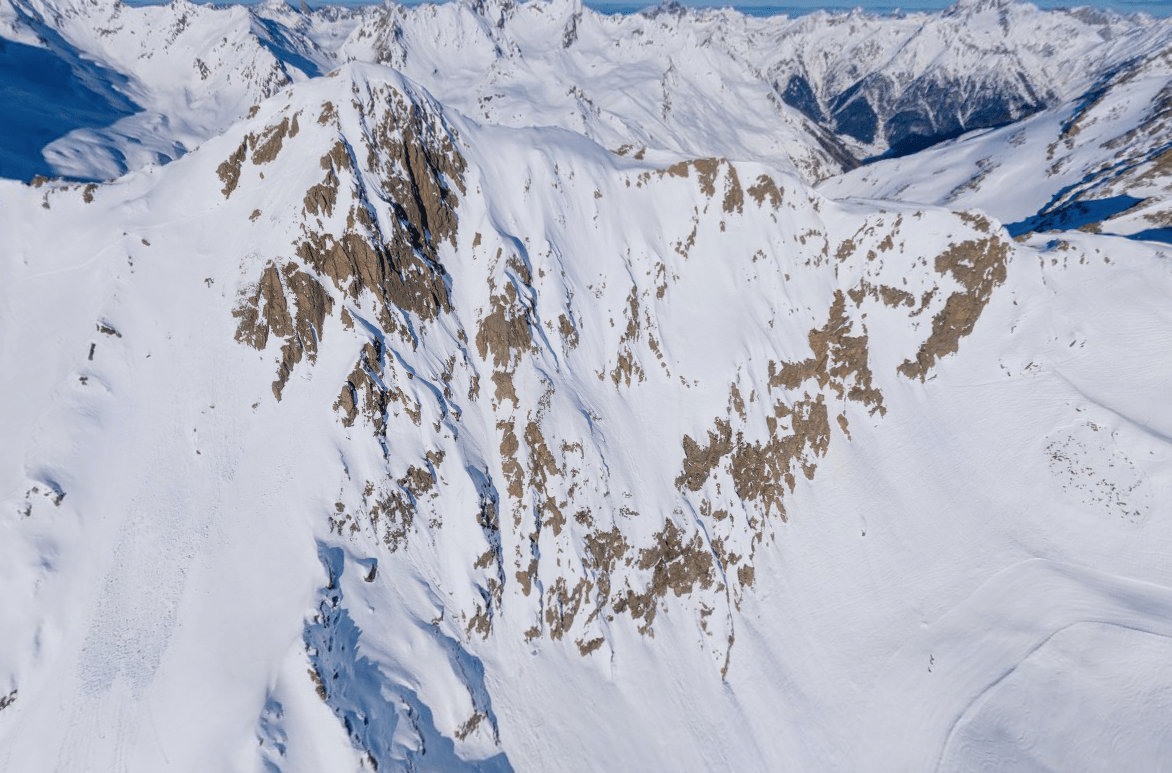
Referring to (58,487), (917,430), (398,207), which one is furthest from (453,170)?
(917,430)

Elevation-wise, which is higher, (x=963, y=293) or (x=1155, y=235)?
(x=1155, y=235)

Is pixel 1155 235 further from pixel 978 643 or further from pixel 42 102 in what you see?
pixel 42 102

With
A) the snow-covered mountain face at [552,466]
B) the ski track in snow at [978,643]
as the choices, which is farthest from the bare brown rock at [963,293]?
the ski track in snow at [978,643]

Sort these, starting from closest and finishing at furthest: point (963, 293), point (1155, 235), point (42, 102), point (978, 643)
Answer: point (978, 643), point (963, 293), point (1155, 235), point (42, 102)

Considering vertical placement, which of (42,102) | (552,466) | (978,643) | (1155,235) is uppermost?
(1155,235)

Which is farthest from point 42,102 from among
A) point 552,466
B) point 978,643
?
point 978,643

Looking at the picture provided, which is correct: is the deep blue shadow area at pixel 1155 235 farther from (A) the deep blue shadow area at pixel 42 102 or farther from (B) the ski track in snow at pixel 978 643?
(A) the deep blue shadow area at pixel 42 102

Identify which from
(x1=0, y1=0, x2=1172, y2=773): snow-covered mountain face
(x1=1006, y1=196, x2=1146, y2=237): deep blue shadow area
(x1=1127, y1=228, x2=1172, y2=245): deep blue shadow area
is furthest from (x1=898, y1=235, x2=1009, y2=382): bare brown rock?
(x1=1006, y1=196, x2=1146, y2=237): deep blue shadow area

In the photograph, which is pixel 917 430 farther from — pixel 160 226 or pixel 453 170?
pixel 160 226
